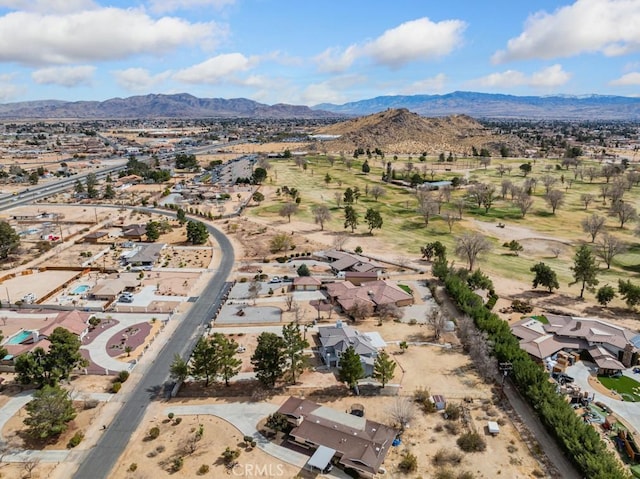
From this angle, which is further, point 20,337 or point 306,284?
point 306,284

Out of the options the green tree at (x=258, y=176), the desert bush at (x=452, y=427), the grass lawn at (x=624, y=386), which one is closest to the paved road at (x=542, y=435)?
the desert bush at (x=452, y=427)

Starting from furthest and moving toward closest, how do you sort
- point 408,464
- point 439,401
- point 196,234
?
point 196,234
point 439,401
point 408,464

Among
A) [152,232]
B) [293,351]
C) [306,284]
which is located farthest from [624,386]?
[152,232]

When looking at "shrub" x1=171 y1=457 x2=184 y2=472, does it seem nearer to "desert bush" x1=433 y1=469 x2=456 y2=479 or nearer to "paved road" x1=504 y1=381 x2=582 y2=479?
"desert bush" x1=433 y1=469 x2=456 y2=479

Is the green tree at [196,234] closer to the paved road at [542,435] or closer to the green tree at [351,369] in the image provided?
the green tree at [351,369]

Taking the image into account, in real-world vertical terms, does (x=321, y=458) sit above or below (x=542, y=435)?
above

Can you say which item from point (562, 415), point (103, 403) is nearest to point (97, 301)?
point (103, 403)

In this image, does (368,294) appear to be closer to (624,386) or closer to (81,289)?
(624,386)

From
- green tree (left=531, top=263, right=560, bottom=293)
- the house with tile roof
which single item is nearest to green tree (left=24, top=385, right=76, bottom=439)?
the house with tile roof
